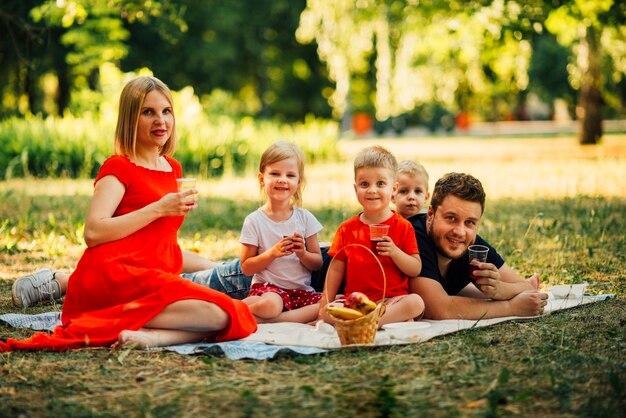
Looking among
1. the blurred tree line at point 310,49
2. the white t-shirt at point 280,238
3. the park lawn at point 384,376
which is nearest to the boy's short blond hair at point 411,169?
the white t-shirt at point 280,238

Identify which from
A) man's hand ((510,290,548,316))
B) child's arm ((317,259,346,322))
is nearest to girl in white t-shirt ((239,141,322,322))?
child's arm ((317,259,346,322))

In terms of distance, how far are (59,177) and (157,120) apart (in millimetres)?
9205

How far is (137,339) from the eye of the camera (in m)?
4.04

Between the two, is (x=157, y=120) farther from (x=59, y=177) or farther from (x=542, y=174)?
(x=542, y=174)

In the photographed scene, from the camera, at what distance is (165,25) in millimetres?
9375

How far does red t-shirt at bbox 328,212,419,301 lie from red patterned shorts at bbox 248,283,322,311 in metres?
0.40

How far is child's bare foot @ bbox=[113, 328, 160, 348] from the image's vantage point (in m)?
4.03

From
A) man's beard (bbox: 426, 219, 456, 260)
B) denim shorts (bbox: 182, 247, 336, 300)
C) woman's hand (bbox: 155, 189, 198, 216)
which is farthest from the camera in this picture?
denim shorts (bbox: 182, 247, 336, 300)

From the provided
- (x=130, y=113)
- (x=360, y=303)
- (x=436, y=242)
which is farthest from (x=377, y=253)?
(x=130, y=113)

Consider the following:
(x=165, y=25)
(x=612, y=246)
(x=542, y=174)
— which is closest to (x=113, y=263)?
(x=612, y=246)

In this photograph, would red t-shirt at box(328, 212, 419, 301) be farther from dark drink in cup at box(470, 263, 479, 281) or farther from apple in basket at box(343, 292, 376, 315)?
apple in basket at box(343, 292, 376, 315)

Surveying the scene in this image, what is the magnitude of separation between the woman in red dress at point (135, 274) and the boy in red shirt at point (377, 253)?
644 millimetres

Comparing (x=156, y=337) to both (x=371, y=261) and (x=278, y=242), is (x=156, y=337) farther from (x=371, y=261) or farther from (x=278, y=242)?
(x=371, y=261)

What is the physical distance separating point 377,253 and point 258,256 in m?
0.71
